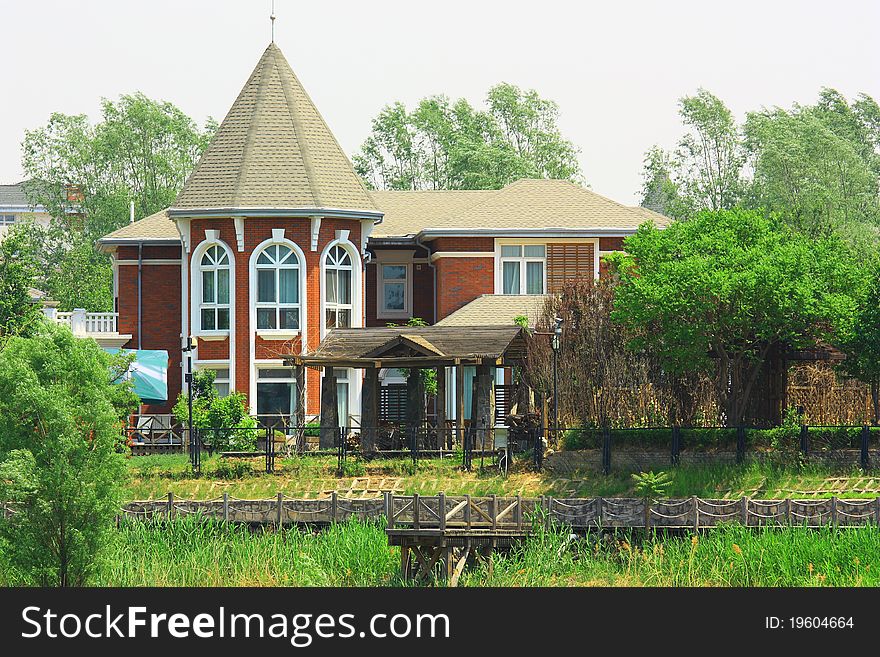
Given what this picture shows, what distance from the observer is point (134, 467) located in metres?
40.7

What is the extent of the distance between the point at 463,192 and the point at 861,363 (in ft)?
76.4

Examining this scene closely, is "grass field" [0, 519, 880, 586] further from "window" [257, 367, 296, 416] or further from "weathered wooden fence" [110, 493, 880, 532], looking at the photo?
"window" [257, 367, 296, 416]

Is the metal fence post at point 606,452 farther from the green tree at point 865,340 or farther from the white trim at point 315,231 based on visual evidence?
the white trim at point 315,231

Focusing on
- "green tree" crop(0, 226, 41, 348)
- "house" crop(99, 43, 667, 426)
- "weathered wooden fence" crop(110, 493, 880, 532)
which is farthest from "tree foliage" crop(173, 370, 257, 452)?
"weathered wooden fence" crop(110, 493, 880, 532)

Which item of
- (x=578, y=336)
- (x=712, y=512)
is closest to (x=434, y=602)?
(x=712, y=512)

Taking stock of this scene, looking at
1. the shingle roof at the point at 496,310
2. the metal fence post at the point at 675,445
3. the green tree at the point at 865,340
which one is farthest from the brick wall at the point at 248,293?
the green tree at the point at 865,340

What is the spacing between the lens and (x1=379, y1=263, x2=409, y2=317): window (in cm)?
5409

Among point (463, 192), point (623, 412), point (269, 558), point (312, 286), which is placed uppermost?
point (463, 192)

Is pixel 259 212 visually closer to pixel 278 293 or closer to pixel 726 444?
pixel 278 293

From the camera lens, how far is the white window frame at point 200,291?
158 ft

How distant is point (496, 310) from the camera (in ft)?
163

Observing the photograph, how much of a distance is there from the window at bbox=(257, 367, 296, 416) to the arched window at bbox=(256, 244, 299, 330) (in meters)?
1.37

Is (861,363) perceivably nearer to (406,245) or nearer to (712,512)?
(712,512)

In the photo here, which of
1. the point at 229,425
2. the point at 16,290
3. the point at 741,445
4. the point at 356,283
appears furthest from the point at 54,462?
the point at 356,283
